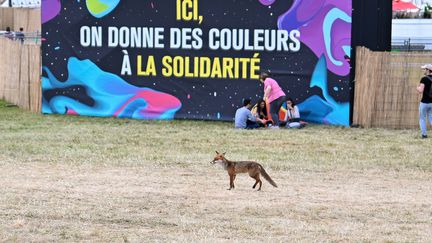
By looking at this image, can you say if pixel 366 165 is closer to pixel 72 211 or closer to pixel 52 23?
pixel 72 211

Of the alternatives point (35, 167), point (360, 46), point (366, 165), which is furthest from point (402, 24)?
point (35, 167)

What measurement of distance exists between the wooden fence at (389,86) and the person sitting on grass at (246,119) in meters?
2.31

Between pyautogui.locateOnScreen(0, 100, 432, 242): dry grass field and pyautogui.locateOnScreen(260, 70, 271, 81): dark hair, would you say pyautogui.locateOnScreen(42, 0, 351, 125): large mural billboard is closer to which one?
pyautogui.locateOnScreen(260, 70, 271, 81): dark hair

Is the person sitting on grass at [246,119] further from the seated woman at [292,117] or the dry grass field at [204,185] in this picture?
the seated woman at [292,117]

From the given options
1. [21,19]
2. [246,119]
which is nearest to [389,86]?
[246,119]

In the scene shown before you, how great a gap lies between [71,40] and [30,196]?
12.2m

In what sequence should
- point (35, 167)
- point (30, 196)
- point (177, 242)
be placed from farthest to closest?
1. point (35, 167)
2. point (30, 196)
3. point (177, 242)

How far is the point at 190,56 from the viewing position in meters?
24.1

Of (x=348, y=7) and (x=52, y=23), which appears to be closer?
(x=348, y=7)

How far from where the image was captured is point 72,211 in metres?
12.3

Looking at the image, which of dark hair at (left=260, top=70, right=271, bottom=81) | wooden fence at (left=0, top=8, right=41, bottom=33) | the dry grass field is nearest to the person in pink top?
dark hair at (left=260, top=70, right=271, bottom=81)

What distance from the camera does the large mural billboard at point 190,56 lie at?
22.8m

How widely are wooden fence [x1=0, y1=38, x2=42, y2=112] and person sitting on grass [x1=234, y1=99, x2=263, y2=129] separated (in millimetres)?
5948

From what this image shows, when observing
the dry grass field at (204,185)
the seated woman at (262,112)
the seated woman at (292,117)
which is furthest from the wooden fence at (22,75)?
the seated woman at (292,117)
